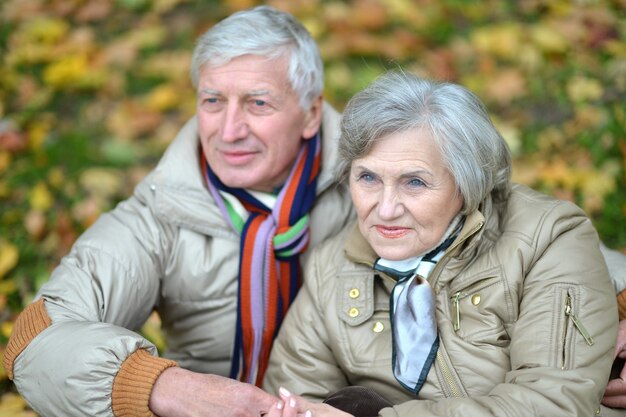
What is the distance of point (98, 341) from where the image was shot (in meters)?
3.14

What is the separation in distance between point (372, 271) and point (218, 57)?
111 centimetres

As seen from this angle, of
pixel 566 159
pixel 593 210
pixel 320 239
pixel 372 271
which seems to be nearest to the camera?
pixel 372 271

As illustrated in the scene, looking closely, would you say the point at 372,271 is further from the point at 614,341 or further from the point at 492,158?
the point at 614,341

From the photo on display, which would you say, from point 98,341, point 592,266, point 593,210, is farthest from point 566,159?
point 98,341

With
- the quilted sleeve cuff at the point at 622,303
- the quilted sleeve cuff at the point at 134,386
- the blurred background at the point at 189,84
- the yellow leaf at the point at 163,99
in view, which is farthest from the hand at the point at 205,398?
the yellow leaf at the point at 163,99

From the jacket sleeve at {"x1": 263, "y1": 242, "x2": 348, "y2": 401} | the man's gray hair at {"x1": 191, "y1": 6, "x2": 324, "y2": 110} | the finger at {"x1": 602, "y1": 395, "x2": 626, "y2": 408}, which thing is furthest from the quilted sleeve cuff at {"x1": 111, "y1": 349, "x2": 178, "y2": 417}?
the finger at {"x1": 602, "y1": 395, "x2": 626, "y2": 408}

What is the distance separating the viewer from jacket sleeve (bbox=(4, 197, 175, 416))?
3104 millimetres

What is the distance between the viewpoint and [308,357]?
342cm

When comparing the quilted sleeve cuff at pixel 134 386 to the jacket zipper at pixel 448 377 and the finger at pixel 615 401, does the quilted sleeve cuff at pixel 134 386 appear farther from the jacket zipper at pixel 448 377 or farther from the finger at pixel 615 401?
the finger at pixel 615 401

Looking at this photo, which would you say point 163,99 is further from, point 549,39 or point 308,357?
point 308,357

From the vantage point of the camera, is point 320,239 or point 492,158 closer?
point 492,158

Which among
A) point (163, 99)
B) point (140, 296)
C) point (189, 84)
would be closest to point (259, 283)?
point (140, 296)

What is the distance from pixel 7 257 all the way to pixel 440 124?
9.50 feet

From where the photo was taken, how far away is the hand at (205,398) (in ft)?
10.1
